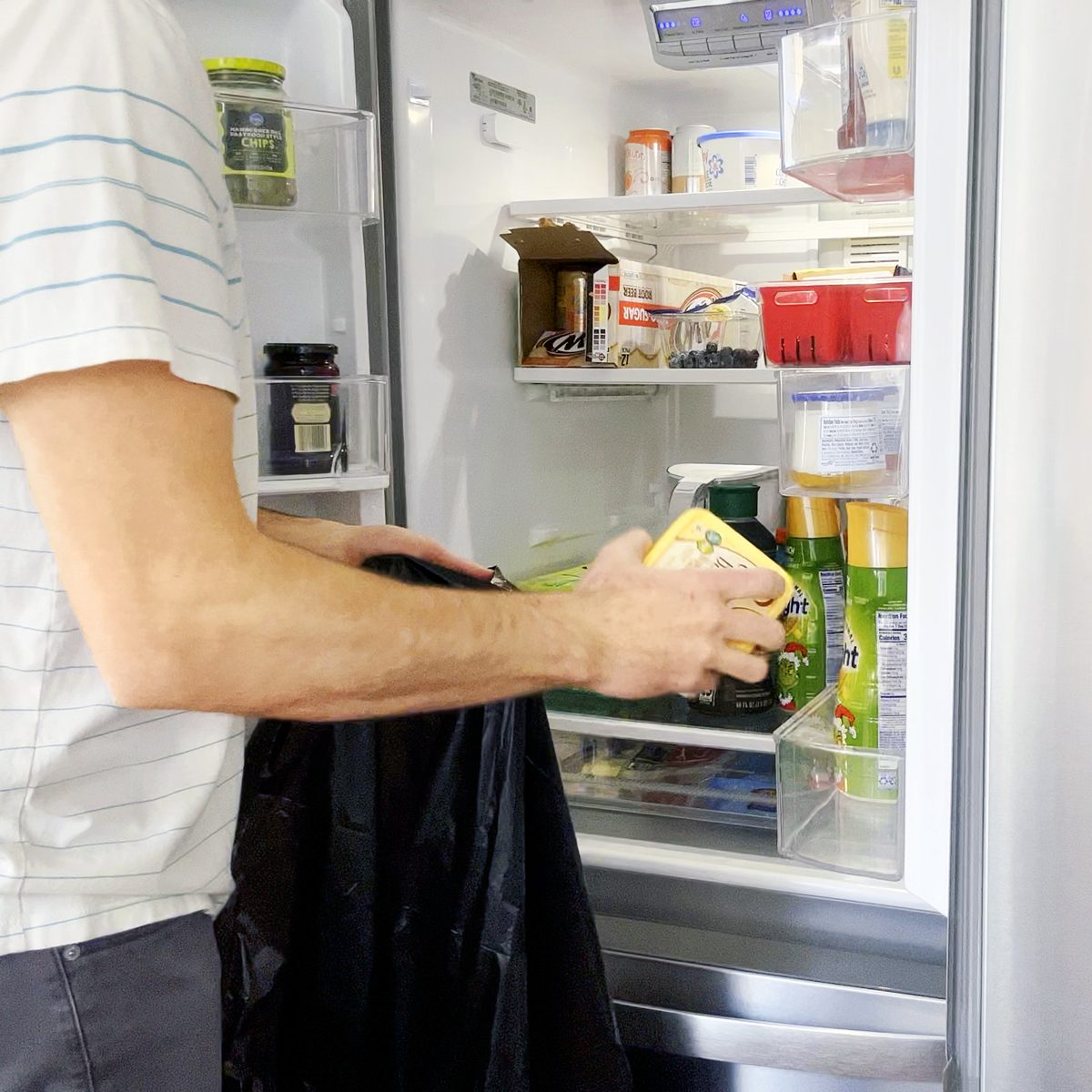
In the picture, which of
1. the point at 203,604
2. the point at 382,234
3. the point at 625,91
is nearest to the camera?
the point at 203,604

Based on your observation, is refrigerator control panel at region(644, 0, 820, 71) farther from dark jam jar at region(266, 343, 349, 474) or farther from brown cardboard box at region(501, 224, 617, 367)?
dark jam jar at region(266, 343, 349, 474)

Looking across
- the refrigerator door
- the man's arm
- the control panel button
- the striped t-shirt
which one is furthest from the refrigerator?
the striped t-shirt

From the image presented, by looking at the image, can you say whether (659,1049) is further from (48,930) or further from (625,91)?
(625,91)

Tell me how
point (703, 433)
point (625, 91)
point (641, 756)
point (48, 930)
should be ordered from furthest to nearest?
point (703, 433) < point (625, 91) < point (641, 756) < point (48, 930)

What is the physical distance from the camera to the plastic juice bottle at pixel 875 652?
1176mm

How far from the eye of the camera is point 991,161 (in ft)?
2.88

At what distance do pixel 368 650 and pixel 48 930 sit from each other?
0.28 m

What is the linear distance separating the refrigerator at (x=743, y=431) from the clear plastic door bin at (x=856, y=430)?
0.11m

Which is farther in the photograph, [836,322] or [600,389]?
[600,389]

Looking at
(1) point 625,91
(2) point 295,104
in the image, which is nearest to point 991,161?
(2) point 295,104

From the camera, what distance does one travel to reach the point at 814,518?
141 cm

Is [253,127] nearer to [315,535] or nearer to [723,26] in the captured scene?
[315,535]

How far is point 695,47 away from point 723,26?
55 mm

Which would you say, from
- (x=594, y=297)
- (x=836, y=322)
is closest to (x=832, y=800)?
(x=836, y=322)
